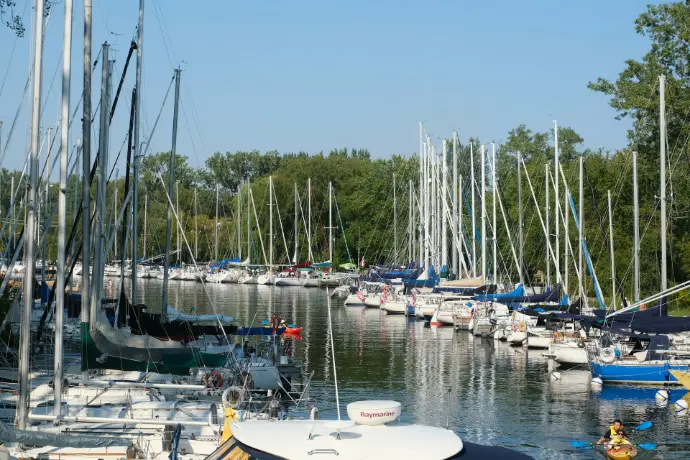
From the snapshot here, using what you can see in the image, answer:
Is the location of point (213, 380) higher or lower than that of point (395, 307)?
lower

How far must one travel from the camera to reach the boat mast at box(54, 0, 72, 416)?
2042 cm

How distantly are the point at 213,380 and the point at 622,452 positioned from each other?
36.1 ft

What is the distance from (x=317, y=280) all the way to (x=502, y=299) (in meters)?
52.7

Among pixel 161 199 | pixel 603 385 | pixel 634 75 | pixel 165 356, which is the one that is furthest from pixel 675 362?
pixel 161 199

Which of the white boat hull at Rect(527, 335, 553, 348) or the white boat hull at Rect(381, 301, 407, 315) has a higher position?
the white boat hull at Rect(381, 301, 407, 315)

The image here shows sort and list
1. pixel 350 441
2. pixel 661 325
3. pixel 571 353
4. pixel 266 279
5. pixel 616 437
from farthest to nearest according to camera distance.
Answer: pixel 266 279, pixel 571 353, pixel 661 325, pixel 616 437, pixel 350 441

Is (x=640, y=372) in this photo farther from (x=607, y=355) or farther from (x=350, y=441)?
(x=350, y=441)

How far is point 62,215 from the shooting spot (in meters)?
21.3

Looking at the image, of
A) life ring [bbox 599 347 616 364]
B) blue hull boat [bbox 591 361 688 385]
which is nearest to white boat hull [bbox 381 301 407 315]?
life ring [bbox 599 347 616 364]

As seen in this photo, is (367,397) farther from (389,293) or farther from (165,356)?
(389,293)

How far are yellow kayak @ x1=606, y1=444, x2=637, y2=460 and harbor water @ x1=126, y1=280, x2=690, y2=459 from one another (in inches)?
31.0

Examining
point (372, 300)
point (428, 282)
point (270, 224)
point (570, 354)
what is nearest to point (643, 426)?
point (570, 354)

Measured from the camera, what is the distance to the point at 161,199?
148m

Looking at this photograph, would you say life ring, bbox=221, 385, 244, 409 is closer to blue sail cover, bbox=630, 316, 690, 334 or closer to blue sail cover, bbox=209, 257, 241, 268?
blue sail cover, bbox=630, 316, 690, 334
